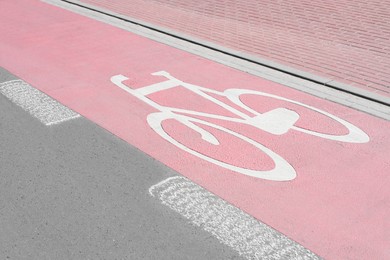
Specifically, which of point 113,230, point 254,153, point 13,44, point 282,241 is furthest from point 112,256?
point 13,44

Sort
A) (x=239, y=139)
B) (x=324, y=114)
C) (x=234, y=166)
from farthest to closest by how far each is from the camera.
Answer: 1. (x=324, y=114)
2. (x=239, y=139)
3. (x=234, y=166)

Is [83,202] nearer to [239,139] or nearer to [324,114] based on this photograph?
Result: [239,139]

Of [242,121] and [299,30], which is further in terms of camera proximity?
[299,30]

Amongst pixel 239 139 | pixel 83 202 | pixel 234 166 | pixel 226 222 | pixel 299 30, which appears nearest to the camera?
pixel 226 222

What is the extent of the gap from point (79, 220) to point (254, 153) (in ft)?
7.05

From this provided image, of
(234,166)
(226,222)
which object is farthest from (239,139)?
(226,222)

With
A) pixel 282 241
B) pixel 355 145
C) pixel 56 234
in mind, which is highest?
pixel 355 145

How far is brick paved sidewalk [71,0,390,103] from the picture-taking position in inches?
321

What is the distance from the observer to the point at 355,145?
5.99 m

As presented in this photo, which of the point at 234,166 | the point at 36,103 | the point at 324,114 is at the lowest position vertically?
the point at 36,103

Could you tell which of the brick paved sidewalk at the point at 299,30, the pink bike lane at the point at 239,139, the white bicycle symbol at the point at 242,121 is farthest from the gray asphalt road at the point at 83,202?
the brick paved sidewalk at the point at 299,30

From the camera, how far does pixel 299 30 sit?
32.6ft

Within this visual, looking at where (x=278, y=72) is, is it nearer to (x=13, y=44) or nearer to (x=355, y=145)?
(x=355, y=145)

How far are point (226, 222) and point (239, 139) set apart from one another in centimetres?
168
